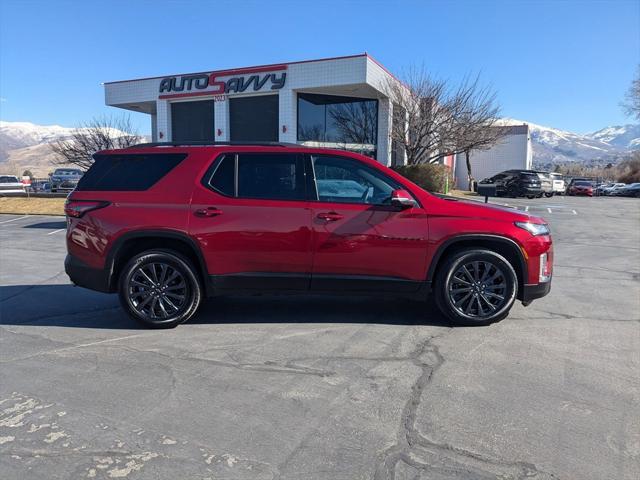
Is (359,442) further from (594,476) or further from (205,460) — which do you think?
(594,476)

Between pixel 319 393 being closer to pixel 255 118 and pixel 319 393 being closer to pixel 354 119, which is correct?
pixel 354 119

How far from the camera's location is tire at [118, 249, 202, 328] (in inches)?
201

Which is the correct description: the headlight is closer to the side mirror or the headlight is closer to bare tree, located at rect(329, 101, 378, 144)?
the side mirror

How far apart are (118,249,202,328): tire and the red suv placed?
0.04 ft

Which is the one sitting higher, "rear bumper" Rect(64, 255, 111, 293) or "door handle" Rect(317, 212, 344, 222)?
"door handle" Rect(317, 212, 344, 222)

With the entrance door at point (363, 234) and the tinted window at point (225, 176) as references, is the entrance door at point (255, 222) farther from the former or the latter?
the entrance door at point (363, 234)

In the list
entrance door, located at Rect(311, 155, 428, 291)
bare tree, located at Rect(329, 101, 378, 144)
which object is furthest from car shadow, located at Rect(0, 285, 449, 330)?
bare tree, located at Rect(329, 101, 378, 144)

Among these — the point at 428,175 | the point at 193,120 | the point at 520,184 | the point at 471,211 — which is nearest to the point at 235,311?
the point at 471,211

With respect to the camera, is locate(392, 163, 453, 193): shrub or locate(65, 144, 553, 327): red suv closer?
locate(65, 144, 553, 327): red suv

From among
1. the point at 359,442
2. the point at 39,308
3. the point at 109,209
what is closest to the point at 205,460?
the point at 359,442

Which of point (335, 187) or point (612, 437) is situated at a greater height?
point (335, 187)

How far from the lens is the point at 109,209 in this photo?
5109mm

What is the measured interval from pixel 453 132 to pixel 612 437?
24.7 m

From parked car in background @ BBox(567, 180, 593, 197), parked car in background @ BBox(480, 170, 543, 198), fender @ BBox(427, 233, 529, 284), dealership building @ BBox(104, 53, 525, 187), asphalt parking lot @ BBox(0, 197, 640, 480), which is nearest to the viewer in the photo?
asphalt parking lot @ BBox(0, 197, 640, 480)
